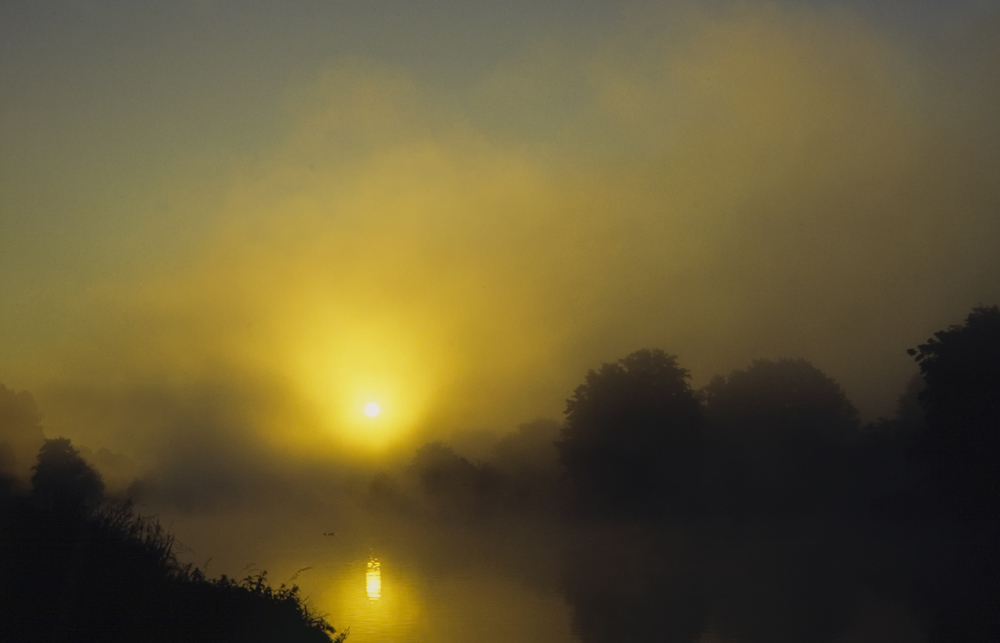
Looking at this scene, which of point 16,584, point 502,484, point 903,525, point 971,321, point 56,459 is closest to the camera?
point 16,584

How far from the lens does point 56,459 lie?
118 meters

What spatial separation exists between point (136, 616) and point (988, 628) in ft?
70.0

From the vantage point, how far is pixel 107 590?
14.3 meters

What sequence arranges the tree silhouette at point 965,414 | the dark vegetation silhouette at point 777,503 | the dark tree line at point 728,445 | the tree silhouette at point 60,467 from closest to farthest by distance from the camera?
the dark vegetation silhouette at point 777,503 → the tree silhouette at point 965,414 → the dark tree line at point 728,445 → the tree silhouette at point 60,467

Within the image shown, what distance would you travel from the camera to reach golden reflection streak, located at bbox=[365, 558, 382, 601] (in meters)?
35.2

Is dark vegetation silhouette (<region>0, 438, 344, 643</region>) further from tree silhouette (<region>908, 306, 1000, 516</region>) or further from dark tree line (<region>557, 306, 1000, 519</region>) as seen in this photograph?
dark tree line (<region>557, 306, 1000, 519</region>)

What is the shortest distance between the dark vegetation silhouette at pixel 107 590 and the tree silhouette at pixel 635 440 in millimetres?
76904

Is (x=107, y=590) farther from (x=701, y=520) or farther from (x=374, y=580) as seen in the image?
(x=701, y=520)

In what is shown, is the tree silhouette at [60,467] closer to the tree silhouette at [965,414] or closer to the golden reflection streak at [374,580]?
the golden reflection streak at [374,580]

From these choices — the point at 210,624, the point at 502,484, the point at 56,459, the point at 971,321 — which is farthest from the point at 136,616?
the point at 502,484

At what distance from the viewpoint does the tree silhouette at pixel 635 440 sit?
92188mm

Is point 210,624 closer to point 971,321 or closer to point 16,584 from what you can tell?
point 16,584

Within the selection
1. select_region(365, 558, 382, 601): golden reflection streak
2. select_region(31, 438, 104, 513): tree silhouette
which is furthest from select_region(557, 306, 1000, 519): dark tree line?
select_region(31, 438, 104, 513): tree silhouette

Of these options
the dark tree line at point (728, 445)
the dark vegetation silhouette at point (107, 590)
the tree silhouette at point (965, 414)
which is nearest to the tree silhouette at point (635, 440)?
the dark tree line at point (728, 445)
